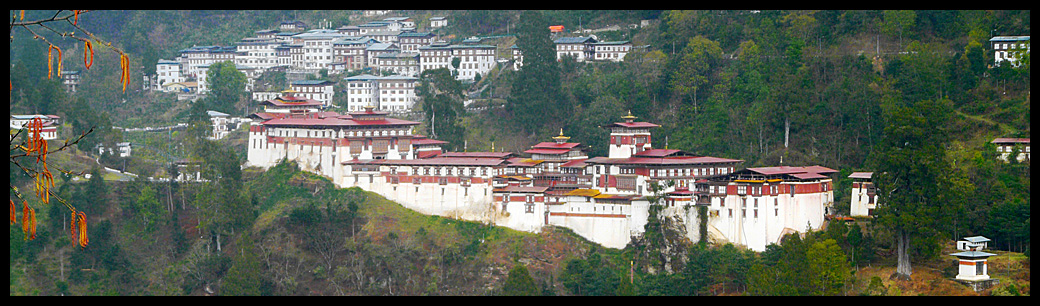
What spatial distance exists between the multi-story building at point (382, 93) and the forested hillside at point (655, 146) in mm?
4717

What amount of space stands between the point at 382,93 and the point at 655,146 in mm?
26101

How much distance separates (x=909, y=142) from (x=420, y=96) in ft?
144

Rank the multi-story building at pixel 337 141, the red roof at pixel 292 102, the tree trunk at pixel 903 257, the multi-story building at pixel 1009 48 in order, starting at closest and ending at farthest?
1. the tree trunk at pixel 903 257
2. the multi-story building at pixel 337 141
3. the multi-story building at pixel 1009 48
4. the red roof at pixel 292 102

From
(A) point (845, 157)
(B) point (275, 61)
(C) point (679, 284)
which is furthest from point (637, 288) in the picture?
(B) point (275, 61)

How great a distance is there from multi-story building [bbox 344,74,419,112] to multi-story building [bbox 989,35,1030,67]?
4106 centimetres

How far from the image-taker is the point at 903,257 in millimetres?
58938

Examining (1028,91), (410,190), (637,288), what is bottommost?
(637,288)

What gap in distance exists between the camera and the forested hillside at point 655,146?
60.3 meters

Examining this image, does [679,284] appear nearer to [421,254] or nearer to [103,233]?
[421,254]

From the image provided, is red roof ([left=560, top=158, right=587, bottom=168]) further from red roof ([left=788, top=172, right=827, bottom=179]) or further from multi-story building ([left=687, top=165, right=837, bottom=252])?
red roof ([left=788, top=172, right=827, bottom=179])

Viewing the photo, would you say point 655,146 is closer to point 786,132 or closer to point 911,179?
point 786,132

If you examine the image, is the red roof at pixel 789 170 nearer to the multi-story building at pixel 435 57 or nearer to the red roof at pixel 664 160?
the red roof at pixel 664 160

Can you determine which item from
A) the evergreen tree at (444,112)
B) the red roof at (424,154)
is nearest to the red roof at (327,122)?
the red roof at (424,154)

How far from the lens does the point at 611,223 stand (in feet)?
216
